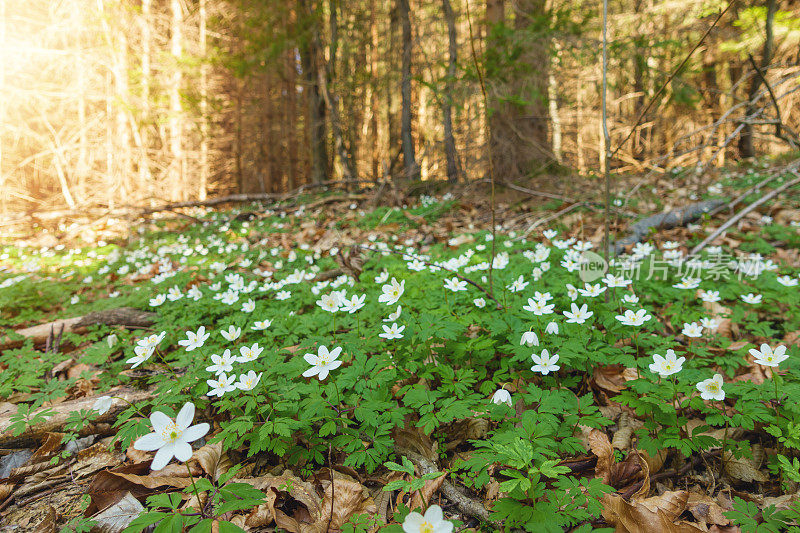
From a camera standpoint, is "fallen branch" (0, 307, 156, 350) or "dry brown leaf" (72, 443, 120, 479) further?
"fallen branch" (0, 307, 156, 350)

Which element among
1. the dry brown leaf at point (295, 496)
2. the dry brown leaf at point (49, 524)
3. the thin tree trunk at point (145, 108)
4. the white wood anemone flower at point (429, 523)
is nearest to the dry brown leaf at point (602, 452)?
the white wood anemone flower at point (429, 523)

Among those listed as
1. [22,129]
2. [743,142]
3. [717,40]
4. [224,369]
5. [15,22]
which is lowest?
[224,369]

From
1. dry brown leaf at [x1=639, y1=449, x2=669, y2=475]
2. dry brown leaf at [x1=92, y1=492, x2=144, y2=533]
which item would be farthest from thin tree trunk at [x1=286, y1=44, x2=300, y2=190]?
dry brown leaf at [x1=639, y1=449, x2=669, y2=475]

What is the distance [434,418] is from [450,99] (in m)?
5.67

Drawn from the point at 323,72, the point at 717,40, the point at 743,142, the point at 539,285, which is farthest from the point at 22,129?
the point at 743,142

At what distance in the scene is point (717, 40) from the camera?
9414 millimetres

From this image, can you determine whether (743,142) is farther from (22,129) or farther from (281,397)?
(22,129)

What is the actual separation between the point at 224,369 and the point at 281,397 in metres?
0.28

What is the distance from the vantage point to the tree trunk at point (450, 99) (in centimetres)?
612

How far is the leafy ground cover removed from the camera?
1.30 m

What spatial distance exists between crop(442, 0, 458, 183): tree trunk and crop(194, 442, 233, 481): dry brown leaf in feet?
18.0

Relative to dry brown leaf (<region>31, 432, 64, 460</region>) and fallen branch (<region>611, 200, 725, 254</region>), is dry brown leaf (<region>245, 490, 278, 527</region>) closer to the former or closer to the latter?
dry brown leaf (<region>31, 432, 64, 460</region>)

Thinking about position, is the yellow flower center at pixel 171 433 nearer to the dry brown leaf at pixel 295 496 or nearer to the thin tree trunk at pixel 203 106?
the dry brown leaf at pixel 295 496

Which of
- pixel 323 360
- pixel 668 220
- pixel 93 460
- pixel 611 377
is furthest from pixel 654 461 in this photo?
pixel 668 220
